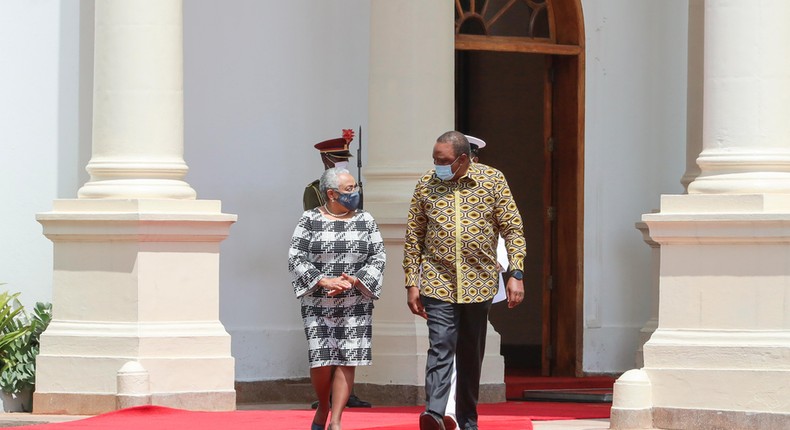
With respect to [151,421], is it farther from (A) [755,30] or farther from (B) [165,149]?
(A) [755,30]

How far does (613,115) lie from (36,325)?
553 centimetres

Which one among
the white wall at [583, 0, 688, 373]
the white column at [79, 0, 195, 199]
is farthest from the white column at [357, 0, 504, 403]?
the white wall at [583, 0, 688, 373]

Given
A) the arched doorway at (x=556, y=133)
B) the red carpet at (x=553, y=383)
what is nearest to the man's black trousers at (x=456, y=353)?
the red carpet at (x=553, y=383)

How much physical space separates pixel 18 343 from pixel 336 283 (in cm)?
343

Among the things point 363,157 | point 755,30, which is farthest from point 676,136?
point 755,30

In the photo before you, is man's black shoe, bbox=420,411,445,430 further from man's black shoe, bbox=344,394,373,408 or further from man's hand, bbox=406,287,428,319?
man's black shoe, bbox=344,394,373,408

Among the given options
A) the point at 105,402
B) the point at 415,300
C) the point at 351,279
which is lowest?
the point at 105,402

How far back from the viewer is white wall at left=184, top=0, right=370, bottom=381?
573 inches

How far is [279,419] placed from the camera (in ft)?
38.8

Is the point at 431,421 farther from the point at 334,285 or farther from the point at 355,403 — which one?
the point at 355,403

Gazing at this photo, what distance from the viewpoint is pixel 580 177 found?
1598 cm

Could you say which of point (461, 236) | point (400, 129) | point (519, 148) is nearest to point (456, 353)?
point (461, 236)

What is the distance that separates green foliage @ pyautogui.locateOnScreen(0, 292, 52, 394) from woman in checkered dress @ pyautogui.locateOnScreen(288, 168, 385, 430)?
9.77 feet

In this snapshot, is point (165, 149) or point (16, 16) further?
point (16, 16)
